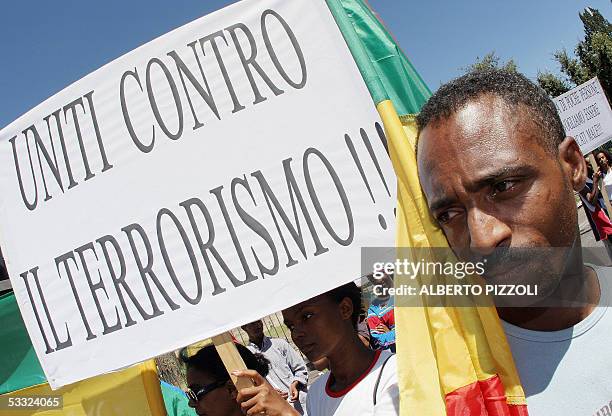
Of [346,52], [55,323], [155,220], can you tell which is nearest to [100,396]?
[55,323]

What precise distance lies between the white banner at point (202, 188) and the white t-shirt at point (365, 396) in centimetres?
45

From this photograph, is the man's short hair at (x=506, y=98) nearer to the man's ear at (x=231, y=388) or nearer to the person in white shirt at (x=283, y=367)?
the man's ear at (x=231, y=388)

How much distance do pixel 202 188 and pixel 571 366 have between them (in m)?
1.26

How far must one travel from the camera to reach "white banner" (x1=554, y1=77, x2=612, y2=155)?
548 cm

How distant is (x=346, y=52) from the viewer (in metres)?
1.74

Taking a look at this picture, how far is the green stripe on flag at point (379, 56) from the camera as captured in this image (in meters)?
1.63

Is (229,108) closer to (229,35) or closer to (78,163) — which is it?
(229,35)

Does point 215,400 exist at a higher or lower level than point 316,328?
lower

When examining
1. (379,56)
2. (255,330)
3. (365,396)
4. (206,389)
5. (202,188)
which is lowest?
(365,396)

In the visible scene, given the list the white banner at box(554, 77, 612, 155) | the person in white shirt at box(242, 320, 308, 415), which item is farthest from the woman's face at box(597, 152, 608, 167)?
the person in white shirt at box(242, 320, 308, 415)

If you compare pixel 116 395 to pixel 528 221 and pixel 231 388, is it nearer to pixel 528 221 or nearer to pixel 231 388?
pixel 231 388

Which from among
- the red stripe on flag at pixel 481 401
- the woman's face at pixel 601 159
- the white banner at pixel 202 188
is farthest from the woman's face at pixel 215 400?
the woman's face at pixel 601 159

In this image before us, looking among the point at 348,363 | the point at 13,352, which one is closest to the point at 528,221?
the point at 348,363

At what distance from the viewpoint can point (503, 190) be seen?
1.00 metres
